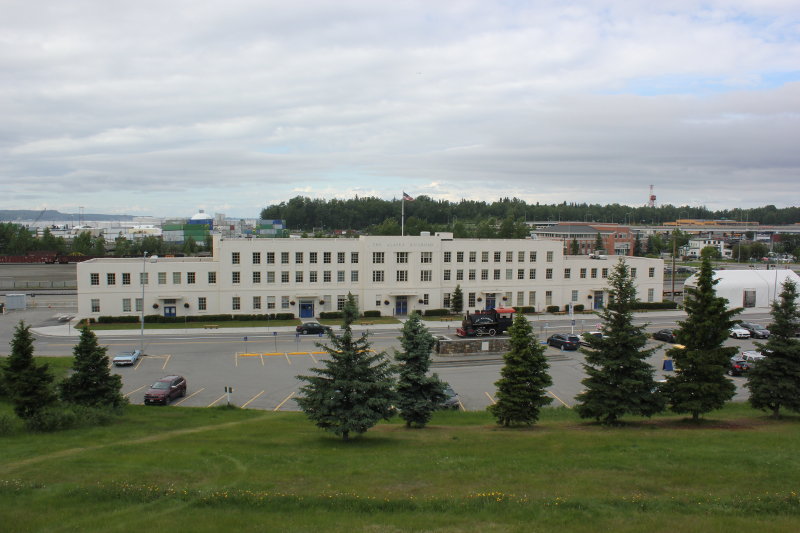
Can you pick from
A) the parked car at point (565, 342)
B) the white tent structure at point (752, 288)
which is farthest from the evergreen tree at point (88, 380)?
the white tent structure at point (752, 288)

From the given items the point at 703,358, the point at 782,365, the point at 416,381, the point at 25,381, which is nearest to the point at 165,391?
the point at 25,381

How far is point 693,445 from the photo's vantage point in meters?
18.9

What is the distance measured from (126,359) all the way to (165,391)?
10111 millimetres

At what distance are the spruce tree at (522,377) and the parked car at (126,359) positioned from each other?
26.0 meters

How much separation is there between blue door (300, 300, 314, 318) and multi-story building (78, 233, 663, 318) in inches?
3.8

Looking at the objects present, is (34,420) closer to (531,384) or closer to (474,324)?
(531,384)

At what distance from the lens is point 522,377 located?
21.7 m

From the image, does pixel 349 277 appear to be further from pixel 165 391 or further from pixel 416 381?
pixel 416 381

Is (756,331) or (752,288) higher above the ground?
(752,288)

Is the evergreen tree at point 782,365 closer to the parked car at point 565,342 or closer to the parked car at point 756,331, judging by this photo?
the parked car at point 565,342

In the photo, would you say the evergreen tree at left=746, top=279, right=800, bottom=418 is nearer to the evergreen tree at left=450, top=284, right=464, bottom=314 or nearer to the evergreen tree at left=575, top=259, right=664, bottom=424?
the evergreen tree at left=575, top=259, right=664, bottom=424

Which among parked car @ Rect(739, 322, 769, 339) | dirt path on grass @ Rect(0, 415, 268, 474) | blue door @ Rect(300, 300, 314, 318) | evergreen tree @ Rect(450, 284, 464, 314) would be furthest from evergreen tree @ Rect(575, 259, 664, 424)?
blue door @ Rect(300, 300, 314, 318)

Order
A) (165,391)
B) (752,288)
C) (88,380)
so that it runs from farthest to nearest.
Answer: (752,288) < (165,391) < (88,380)

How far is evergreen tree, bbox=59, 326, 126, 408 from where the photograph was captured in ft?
78.8
